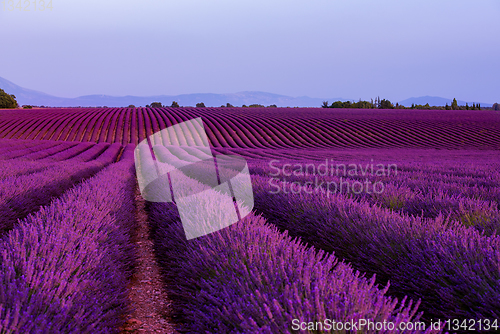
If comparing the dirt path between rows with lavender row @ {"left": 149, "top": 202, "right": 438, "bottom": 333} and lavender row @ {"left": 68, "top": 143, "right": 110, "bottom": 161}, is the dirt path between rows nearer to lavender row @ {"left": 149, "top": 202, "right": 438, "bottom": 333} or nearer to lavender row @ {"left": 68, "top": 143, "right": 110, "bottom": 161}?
lavender row @ {"left": 149, "top": 202, "right": 438, "bottom": 333}

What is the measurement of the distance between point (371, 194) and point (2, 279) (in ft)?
13.2

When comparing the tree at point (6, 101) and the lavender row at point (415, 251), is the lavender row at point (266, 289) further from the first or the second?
the tree at point (6, 101)

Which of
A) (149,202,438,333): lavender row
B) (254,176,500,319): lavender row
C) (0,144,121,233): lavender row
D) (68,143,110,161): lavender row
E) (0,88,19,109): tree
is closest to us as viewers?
(149,202,438,333): lavender row

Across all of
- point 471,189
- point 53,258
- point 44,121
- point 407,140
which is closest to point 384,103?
point 407,140

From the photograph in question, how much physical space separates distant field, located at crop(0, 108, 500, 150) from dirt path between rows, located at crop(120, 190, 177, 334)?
2267 centimetres

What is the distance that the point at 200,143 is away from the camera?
85.0ft

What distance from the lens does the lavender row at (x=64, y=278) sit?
4.69 ft

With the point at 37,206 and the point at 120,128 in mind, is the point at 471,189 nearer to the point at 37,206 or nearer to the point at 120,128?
the point at 37,206

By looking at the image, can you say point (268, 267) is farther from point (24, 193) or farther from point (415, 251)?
point (24, 193)

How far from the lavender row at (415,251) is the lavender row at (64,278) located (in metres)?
1.92

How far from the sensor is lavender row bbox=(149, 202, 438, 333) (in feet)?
4.18

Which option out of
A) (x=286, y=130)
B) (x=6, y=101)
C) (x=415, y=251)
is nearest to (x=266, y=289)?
(x=415, y=251)

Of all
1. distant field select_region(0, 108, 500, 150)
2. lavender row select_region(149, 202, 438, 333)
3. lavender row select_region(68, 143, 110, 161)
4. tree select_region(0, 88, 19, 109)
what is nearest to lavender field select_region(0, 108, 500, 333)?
lavender row select_region(149, 202, 438, 333)

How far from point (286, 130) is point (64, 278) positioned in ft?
98.7
